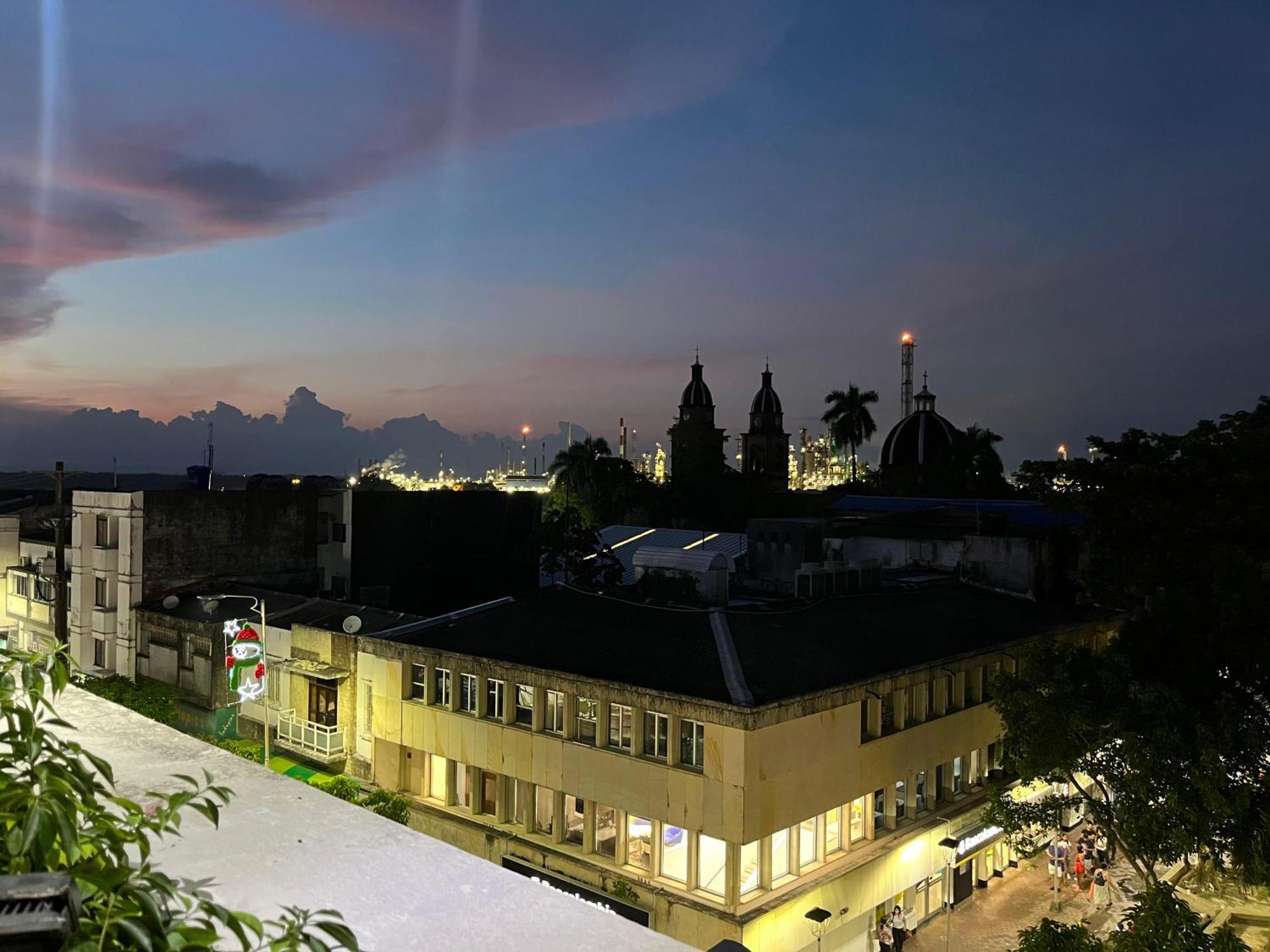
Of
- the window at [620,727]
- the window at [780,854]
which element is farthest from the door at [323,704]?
the window at [780,854]

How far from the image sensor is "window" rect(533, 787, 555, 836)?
90.1ft

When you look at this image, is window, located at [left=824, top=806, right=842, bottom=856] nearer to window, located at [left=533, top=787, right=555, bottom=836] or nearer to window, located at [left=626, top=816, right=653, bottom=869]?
window, located at [left=626, top=816, right=653, bottom=869]

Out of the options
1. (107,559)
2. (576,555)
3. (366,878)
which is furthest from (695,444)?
(366,878)

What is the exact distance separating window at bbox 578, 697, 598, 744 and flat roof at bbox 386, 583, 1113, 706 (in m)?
0.83

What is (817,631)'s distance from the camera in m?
30.2

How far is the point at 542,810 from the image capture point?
90.7 ft

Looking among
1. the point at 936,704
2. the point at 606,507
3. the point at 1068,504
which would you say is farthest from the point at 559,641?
the point at 606,507

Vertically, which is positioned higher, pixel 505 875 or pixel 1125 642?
pixel 505 875

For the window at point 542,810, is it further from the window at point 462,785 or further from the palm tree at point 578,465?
the palm tree at point 578,465

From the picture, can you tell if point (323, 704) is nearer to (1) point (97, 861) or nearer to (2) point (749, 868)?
(2) point (749, 868)

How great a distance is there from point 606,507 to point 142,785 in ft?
263

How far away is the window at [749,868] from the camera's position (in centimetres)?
2359

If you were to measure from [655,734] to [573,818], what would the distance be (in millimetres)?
4382

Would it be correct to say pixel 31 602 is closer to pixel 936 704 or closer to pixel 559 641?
pixel 559 641
